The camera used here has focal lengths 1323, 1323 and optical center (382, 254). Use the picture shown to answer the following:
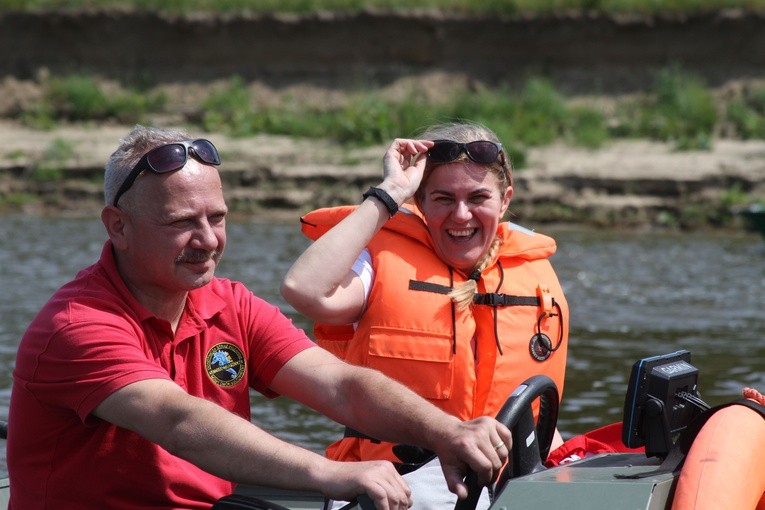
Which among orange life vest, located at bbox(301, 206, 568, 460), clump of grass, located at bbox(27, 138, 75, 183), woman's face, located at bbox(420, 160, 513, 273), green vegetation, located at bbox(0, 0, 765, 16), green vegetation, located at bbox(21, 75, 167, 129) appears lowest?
clump of grass, located at bbox(27, 138, 75, 183)

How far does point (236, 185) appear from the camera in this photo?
15180mm

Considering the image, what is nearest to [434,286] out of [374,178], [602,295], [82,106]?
[602,295]

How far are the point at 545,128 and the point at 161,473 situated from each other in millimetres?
13641

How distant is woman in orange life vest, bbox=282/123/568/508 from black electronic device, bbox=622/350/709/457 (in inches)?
32.8

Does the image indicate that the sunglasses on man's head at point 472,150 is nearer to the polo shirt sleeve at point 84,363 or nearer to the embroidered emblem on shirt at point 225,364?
the embroidered emblem on shirt at point 225,364

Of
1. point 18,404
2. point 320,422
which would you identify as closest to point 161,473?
point 18,404

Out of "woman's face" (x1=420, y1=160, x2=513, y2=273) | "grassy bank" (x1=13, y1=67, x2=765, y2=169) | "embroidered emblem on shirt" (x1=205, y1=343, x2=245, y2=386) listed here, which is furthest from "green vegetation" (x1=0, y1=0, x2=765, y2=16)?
"embroidered emblem on shirt" (x1=205, y1=343, x2=245, y2=386)

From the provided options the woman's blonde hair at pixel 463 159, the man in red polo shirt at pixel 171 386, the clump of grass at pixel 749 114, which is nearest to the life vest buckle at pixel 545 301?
the woman's blonde hair at pixel 463 159

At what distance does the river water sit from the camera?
6727 mm

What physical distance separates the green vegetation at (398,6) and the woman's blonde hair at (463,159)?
54.2ft

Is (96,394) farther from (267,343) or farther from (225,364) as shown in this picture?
(267,343)

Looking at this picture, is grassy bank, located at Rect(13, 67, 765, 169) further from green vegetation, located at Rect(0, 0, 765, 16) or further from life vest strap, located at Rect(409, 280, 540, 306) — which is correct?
life vest strap, located at Rect(409, 280, 540, 306)

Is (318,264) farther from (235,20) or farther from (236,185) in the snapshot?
(235,20)

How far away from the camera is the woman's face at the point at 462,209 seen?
3453mm
